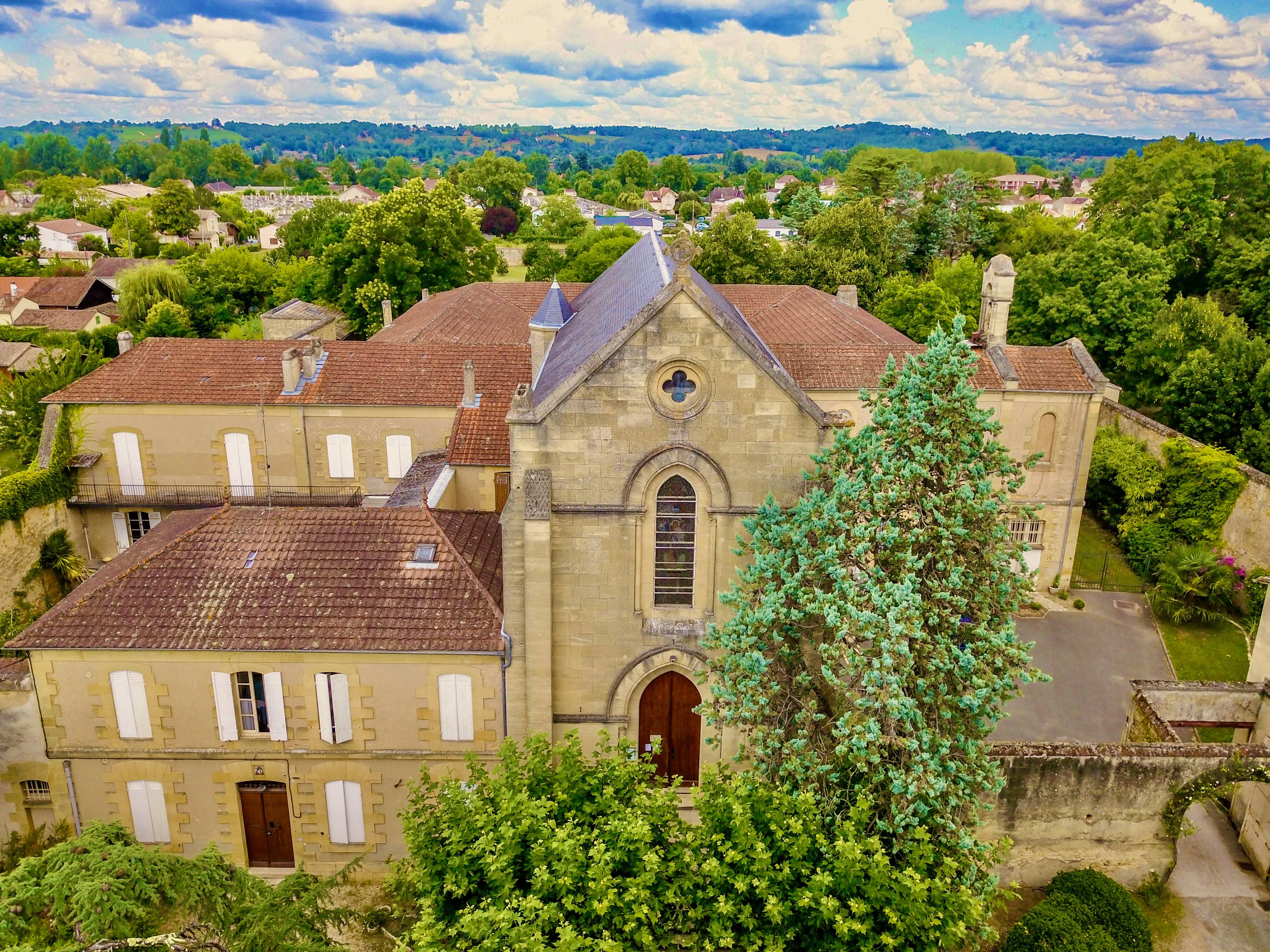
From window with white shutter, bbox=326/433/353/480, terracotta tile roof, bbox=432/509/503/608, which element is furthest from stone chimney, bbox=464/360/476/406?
terracotta tile roof, bbox=432/509/503/608

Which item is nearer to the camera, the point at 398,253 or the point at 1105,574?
the point at 1105,574

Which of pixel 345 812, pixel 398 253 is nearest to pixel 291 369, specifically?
pixel 345 812

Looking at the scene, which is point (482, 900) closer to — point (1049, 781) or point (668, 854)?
point (668, 854)

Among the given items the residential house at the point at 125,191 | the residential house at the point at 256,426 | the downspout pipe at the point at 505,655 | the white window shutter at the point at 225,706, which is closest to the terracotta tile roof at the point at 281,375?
the residential house at the point at 256,426

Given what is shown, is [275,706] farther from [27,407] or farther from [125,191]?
[125,191]

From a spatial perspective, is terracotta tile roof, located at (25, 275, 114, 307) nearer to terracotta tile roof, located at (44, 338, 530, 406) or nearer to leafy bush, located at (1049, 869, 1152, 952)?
terracotta tile roof, located at (44, 338, 530, 406)

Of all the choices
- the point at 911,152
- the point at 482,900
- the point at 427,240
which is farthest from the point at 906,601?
the point at 911,152
